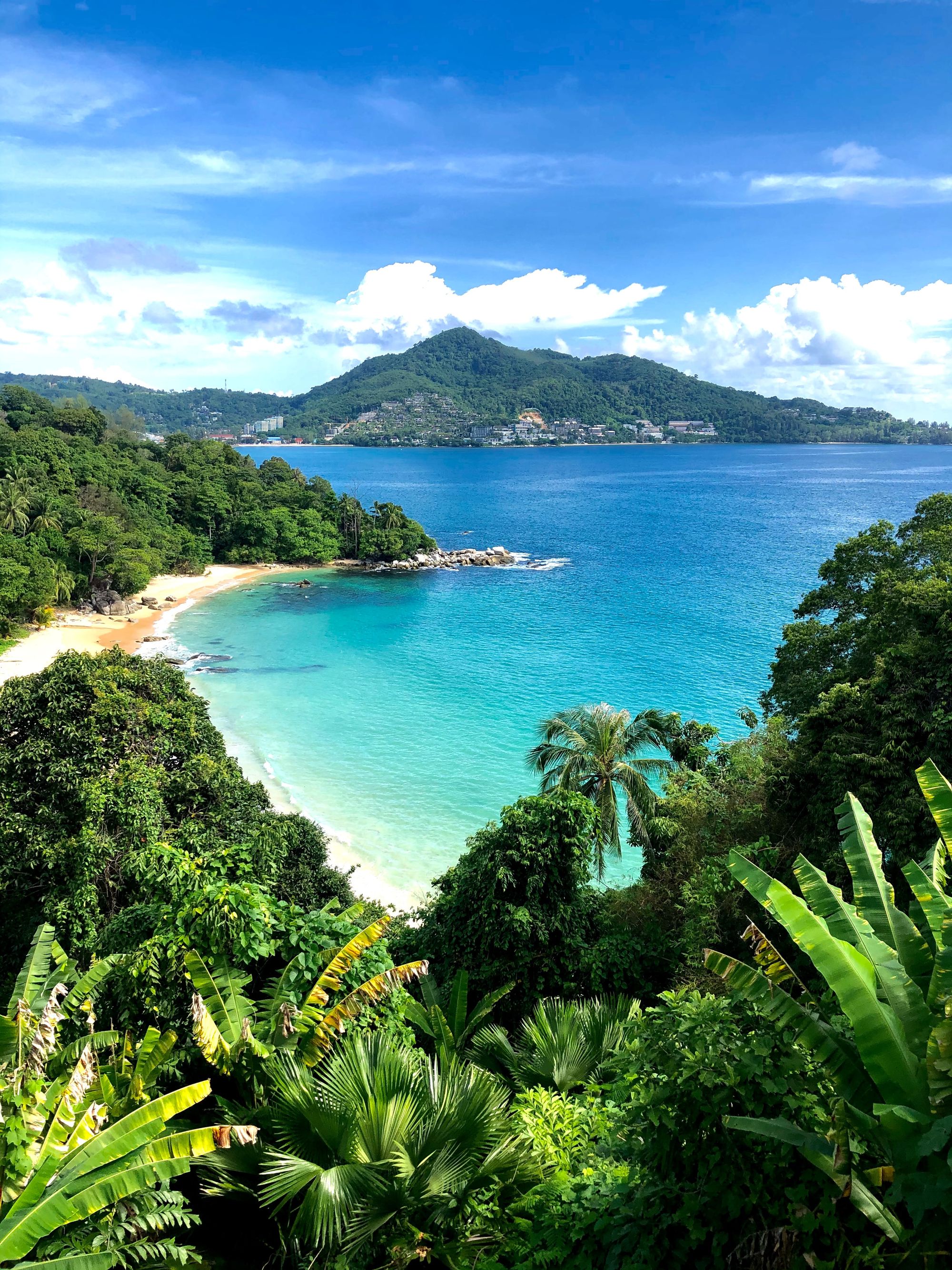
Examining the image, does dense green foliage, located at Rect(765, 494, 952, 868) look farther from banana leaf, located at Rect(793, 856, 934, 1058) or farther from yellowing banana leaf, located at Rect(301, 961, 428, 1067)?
yellowing banana leaf, located at Rect(301, 961, 428, 1067)

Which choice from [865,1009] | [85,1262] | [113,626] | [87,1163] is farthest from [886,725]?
[113,626]

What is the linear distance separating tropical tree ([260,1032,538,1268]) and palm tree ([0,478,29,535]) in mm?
59336

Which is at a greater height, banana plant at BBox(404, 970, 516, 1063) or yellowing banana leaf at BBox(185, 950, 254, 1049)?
yellowing banana leaf at BBox(185, 950, 254, 1049)

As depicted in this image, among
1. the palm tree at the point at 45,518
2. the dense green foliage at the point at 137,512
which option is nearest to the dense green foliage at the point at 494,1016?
the dense green foliage at the point at 137,512

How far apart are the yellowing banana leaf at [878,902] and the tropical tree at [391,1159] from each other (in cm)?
350

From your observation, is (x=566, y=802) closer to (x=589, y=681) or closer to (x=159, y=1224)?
(x=159, y=1224)

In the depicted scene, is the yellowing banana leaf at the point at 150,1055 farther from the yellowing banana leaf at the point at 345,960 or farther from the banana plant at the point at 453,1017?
the banana plant at the point at 453,1017

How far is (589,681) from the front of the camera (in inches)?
1693

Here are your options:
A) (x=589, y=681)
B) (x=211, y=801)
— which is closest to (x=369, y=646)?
(x=589, y=681)

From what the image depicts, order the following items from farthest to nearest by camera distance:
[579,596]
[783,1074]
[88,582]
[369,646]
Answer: [579,596] < [88,582] < [369,646] < [783,1074]

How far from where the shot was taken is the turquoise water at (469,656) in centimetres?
3047

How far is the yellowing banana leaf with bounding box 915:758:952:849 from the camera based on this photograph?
600 cm

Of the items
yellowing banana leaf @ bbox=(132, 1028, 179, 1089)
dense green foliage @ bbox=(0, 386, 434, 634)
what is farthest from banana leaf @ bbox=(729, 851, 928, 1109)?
dense green foliage @ bbox=(0, 386, 434, 634)

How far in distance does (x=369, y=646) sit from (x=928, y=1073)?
158ft
